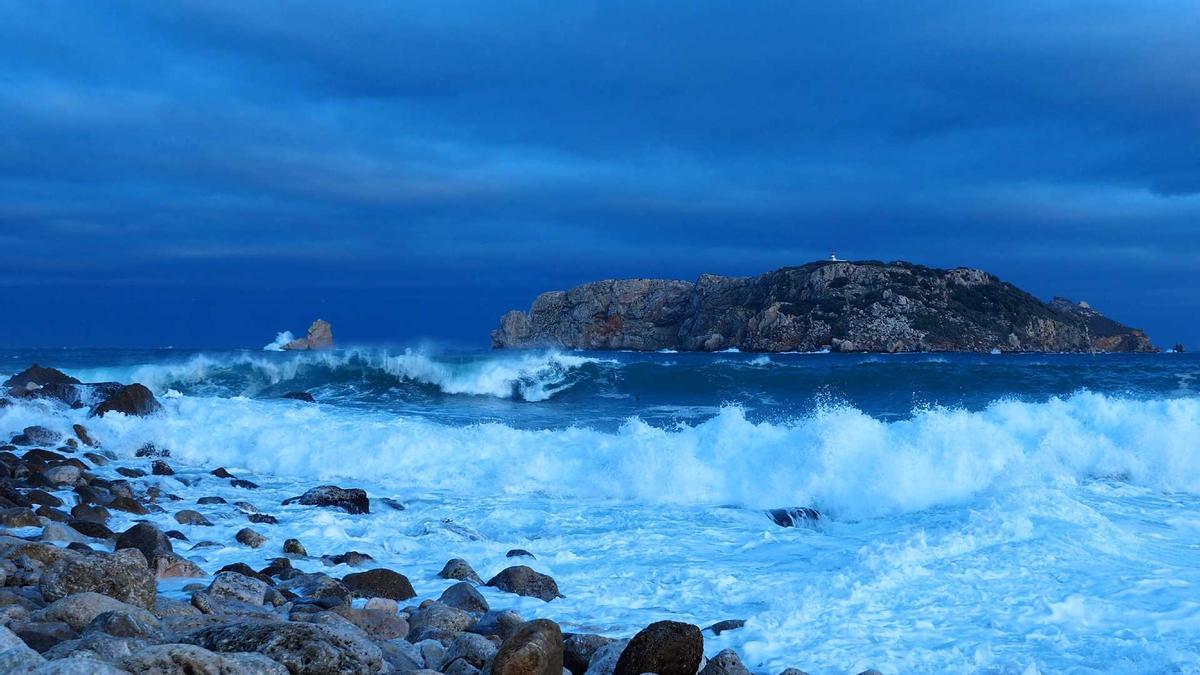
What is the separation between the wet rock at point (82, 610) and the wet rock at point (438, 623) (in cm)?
182

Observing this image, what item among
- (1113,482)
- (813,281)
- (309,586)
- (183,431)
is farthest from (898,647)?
(813,281)

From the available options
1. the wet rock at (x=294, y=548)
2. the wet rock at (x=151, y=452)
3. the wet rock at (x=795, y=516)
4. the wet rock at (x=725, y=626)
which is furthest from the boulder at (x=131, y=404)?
the wet rock at (x=725, y=626)

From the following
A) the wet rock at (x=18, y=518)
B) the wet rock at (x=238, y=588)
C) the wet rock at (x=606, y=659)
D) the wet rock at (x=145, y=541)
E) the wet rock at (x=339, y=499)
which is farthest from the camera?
the wet rock at (x=339, y=499)

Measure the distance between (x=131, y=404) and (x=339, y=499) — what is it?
8781 millimetres

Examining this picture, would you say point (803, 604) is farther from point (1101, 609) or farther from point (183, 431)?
point (183, 431)

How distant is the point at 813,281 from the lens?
3287 inches

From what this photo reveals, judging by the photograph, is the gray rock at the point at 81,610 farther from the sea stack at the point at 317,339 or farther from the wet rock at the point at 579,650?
the sea stack at the point at 317,339

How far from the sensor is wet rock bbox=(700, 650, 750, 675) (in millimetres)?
5047

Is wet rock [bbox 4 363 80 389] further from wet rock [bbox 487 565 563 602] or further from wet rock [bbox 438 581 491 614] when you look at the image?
wet rock [bbox 438 581 491 614]

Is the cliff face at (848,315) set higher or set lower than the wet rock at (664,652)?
higher

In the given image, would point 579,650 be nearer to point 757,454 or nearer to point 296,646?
point 296,646

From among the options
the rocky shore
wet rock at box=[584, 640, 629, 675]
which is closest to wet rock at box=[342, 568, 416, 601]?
the rocky shore

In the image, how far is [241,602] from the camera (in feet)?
21.1

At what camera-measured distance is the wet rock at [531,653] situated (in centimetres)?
464
